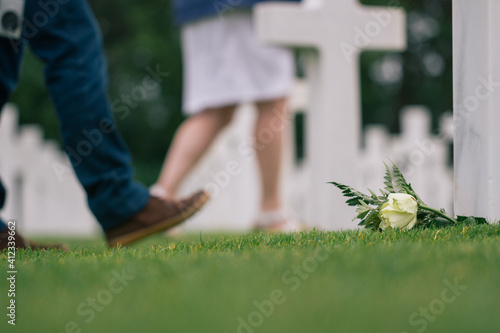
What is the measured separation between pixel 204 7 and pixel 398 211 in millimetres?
1983

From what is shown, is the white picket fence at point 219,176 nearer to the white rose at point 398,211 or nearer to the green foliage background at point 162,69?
the white rose at point 398,211

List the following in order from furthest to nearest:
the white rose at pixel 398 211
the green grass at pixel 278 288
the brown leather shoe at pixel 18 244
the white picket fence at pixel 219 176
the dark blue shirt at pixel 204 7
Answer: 1. the white picket fence at pixel 219 176
2. the dark blue shirt at pixel 204 7
3. the brown leather shoe at pixel 18 244
4. the white rose at pixel 398 211
5. the green grass at pixel 278 288

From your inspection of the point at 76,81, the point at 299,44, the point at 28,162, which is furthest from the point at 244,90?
the point at 28,162

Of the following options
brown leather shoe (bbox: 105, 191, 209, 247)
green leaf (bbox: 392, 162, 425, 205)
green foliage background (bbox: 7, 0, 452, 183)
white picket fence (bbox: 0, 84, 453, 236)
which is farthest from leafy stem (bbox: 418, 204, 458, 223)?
green foliage background (bbox: 7, 0, 452, 183)

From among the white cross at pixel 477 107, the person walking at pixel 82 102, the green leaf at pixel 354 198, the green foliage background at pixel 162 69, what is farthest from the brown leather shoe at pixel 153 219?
the green foliage background at pixel 162 69

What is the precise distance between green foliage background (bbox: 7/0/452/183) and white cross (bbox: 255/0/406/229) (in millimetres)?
11104

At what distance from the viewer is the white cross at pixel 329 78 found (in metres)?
2.90

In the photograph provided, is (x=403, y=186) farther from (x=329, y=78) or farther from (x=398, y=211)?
(x=329, y=78)

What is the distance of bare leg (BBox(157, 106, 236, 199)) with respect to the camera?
3256mm

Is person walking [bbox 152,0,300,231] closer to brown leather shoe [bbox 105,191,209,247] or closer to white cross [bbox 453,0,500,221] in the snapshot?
brown leather shoe [bbox 105,191,209,247]

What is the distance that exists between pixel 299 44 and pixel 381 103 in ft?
45.7

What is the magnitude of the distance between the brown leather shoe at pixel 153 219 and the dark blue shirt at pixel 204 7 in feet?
4.10

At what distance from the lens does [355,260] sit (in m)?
1.27

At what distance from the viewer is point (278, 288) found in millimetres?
1084
